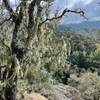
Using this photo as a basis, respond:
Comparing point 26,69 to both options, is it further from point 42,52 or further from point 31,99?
point 31,99

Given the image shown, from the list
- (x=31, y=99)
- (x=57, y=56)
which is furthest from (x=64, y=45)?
(x=31, y=99)

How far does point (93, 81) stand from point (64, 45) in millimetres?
34197

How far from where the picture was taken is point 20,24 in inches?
395

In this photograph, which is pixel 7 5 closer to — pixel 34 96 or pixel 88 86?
pixel 34 96

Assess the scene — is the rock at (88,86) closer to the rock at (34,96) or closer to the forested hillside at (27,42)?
the rock at (34,96)

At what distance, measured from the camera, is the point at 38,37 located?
10.7m

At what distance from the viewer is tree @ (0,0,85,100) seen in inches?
390

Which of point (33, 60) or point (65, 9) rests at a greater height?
point (65, 9)

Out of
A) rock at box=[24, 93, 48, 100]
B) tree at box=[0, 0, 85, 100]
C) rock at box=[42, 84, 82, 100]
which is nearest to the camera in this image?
tree at box=[0, 0, 85, 100]

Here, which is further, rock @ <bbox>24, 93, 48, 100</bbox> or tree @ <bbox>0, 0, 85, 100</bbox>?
rock @ <bbox>24, 93, 48, 100</bbox>

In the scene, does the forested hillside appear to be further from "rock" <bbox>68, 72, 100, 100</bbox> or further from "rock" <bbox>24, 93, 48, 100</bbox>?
"rock" <bbox>68, 72, 100, 100</bbox>

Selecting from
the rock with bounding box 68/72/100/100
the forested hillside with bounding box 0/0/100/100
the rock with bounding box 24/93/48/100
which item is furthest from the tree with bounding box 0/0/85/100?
the rock with bounding box 68/72/100/100

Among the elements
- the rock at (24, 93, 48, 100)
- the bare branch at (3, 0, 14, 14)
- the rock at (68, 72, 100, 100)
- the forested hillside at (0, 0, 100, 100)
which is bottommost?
A: the rock at (68, 72, 100, 100)

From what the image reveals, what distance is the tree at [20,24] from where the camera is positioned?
32.5 feet
